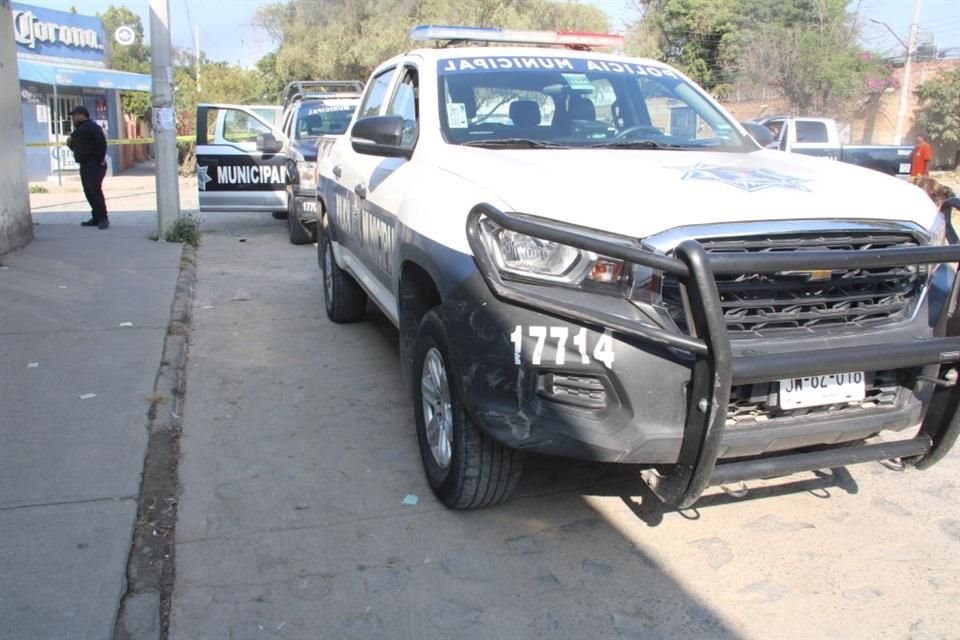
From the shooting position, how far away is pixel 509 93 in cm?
456

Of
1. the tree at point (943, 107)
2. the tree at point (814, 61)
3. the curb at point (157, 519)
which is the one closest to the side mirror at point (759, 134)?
the curb at point (157, 519)

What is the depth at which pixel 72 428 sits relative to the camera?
4.59 metres

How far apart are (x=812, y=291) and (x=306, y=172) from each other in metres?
8.48

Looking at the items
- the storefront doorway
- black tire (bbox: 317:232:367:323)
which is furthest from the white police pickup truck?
the storefront doorway

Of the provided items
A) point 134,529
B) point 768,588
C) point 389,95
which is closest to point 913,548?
point 768,588

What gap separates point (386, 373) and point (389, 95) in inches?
71.6

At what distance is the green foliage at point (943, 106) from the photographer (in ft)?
101

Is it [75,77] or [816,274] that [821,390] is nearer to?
[816,274]

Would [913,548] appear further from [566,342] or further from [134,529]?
[134,529]

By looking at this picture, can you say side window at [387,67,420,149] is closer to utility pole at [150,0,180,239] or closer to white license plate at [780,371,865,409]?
white license plate at [780,371,865,409]

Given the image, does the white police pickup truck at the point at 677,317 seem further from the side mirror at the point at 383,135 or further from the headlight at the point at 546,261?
the side mirror at the point at 383,135

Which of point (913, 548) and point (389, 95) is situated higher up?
point (389, 95)

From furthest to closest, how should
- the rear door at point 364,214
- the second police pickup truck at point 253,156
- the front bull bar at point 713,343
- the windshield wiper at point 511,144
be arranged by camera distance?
the second police pickup truck at point 253,156
the rear door at point 364,214
the windshield wiper at point 511,144
the front bull bar at point 713,343

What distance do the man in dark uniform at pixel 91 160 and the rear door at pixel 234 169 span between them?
146cm
